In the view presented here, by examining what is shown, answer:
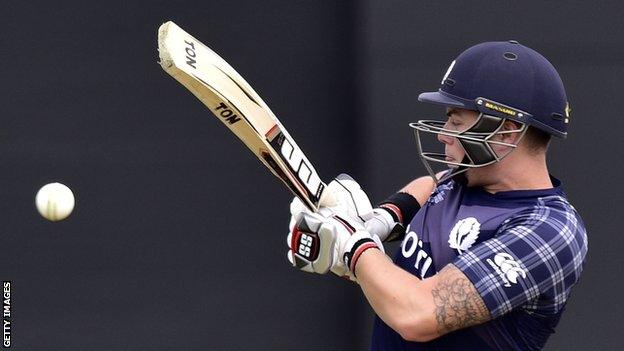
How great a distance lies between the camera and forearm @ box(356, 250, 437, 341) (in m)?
2.64

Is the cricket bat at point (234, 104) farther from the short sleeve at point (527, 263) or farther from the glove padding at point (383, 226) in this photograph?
the short sleeve at point (527, 263)

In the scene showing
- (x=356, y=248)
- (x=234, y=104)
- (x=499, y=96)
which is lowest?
(x=356, y=248)

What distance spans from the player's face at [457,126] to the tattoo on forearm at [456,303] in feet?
1.24

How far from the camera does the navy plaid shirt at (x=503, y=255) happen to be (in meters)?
2.67

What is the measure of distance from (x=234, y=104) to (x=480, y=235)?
0.72 meters

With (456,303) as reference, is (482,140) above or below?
above

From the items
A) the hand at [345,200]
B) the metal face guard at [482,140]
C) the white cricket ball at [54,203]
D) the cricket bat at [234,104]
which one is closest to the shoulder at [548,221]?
the metal face guard at [482,140]

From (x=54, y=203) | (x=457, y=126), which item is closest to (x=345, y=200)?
(x=457, y=126)

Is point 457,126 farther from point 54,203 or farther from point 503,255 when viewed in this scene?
point 54,203

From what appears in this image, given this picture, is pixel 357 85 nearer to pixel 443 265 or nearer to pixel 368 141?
pixel 368 141

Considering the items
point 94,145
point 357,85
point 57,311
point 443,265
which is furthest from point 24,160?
point 443,265

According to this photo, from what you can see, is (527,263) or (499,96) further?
(499,96)

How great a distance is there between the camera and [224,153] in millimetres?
4234

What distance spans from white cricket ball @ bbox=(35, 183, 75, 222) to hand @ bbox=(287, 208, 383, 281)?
1253 millimetres
